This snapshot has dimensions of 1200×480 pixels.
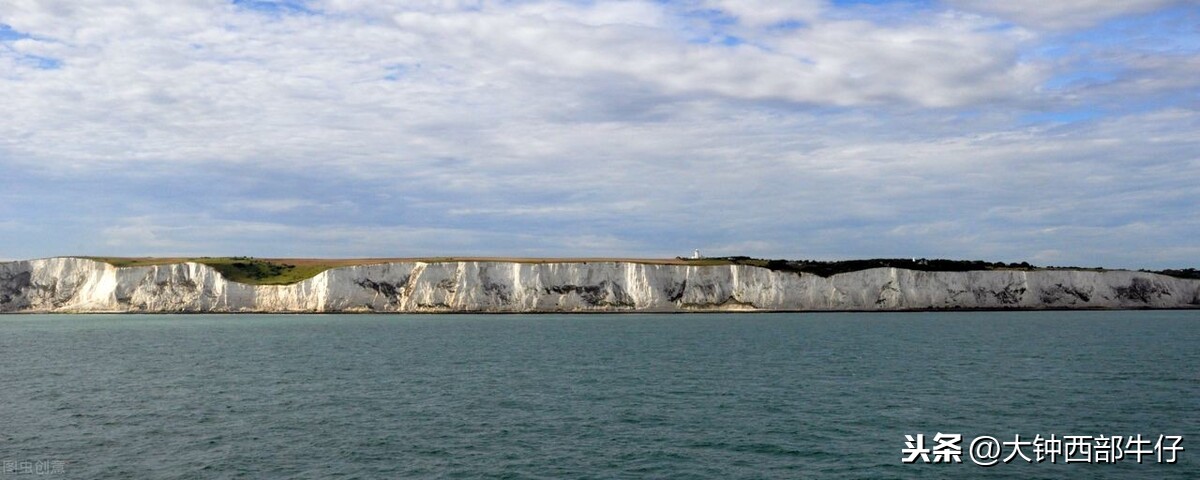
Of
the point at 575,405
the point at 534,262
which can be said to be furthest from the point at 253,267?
the point at 575,405

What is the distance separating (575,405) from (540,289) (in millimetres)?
78614

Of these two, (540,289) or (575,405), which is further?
(540,289)

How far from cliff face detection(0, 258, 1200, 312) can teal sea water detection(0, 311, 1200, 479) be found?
161 feet

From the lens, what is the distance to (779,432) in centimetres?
2666

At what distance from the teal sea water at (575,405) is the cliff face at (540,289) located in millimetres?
49137

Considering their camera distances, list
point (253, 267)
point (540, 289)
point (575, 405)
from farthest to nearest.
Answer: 1. point (253, 267)
2. point (540, 289)
3. point (575, 405)

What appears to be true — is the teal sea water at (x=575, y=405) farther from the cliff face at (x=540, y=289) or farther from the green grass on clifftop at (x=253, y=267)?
the green grass on clifftop at (x=253, y=267)

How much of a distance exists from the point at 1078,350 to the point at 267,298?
309 ft

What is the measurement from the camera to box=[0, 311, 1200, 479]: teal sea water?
22578 millimetres

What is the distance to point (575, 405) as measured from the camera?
31.8 meters

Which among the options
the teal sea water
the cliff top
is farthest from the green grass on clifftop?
the teal sea water

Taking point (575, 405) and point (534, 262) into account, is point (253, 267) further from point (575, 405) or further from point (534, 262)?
point (575, 405)

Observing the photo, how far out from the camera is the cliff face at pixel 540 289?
11000 centimetres

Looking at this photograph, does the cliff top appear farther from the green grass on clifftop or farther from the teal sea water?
the teal sea water
